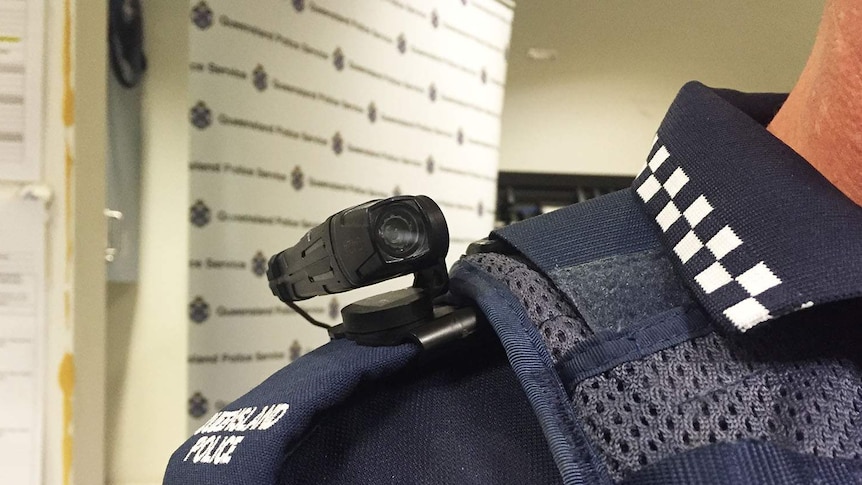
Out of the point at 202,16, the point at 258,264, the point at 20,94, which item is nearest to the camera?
the point at 20,94

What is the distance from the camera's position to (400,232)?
29 centimetres

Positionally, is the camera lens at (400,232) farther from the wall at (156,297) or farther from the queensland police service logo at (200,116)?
the wall at (156,297)

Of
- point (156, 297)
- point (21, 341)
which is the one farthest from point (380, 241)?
point (156, 297)

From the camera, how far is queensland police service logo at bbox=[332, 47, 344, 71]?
39.2 inches

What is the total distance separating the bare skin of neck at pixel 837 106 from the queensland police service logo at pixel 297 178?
0.79m

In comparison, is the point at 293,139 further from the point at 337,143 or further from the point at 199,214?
the point at 199,214

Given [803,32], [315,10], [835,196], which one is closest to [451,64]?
[315,10]

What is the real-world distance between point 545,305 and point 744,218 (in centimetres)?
9

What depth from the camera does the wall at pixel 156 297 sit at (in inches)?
45.6

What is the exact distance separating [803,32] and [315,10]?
4.08 ft

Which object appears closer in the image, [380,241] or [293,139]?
[380,241]

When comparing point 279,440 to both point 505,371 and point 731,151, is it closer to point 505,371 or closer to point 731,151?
point 505,371

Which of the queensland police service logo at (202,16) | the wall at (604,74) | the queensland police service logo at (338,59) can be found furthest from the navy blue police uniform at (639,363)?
the wall at (604,74)

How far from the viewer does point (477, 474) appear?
0.77 feet
